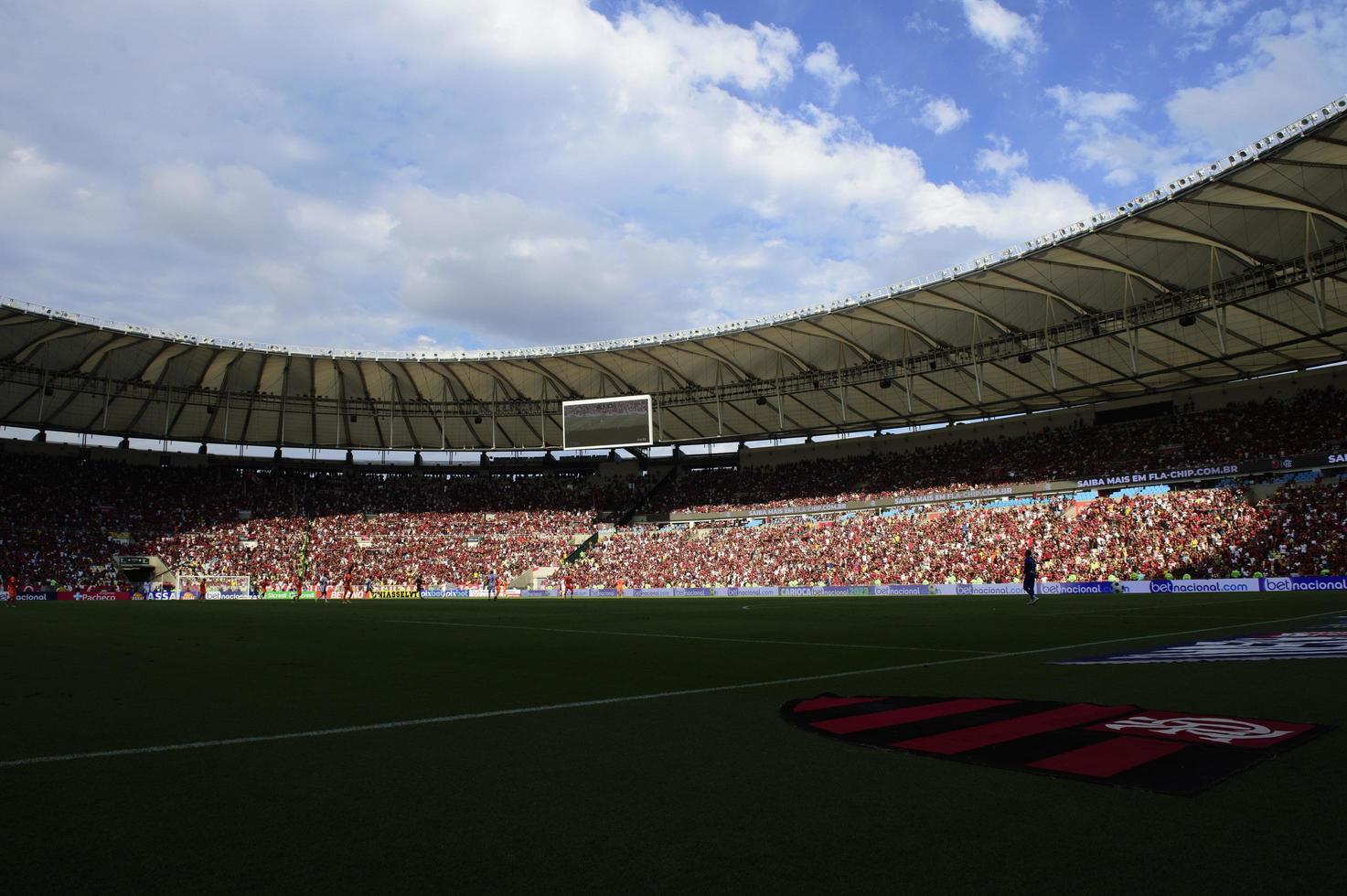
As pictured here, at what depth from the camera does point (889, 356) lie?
45.0 meters

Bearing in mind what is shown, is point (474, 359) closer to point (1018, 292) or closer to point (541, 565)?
point (541, 565)

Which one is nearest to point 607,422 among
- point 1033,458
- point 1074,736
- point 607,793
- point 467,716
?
point 1033,458

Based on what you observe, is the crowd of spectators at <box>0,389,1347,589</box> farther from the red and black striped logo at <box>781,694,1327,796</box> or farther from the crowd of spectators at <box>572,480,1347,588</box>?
the red and black striped logo at <box>781,694,1327,796</box>

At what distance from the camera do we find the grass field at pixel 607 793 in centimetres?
282

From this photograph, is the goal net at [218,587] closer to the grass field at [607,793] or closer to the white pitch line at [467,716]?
the grass field at [607,793]

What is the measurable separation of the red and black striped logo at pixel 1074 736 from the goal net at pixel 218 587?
49374 mm

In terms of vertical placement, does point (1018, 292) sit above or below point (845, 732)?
above

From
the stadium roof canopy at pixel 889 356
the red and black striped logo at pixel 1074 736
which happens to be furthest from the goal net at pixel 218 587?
the red and black striped logo at pixel 1074 736

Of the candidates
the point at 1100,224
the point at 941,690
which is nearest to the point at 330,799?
the point at 941,690

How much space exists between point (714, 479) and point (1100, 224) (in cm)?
3573

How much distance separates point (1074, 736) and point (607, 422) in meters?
46.1

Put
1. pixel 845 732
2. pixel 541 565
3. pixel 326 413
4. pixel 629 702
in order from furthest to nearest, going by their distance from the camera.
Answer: pixel 326 413 → pixel 541 565 → pixel 629 702 → pixel 845 732

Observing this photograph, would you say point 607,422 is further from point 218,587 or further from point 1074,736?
point 1074,736

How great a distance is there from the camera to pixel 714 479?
61344 mm
